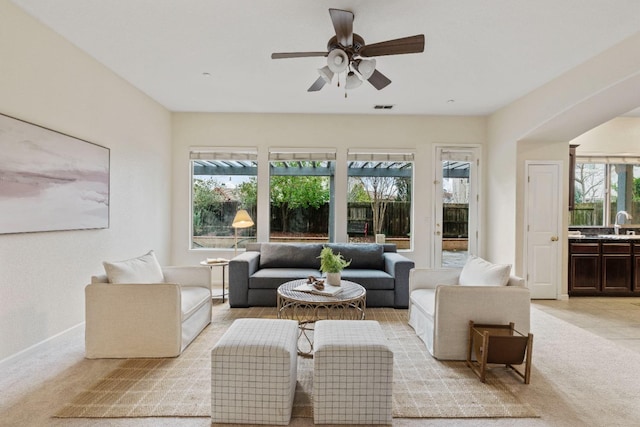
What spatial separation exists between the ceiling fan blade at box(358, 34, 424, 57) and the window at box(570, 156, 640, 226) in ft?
15.7

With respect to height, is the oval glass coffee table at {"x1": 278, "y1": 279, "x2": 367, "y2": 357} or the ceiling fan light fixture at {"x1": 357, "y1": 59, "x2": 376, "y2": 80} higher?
the ceiling fan light fixture at {"x1": 357, "y1": 59, "x2": 376, "y2": 80}

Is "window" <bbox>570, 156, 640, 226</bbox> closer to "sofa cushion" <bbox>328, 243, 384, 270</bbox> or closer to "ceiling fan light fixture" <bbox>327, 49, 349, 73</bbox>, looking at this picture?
"sofa cushion" <bbox>328, 243, 384, 270</bbox>

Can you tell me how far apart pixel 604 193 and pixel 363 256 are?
4442mm

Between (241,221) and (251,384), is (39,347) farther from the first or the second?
(241,221)

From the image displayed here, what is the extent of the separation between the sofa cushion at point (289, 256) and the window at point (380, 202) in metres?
1.10

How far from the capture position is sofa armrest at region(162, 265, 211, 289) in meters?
3.60

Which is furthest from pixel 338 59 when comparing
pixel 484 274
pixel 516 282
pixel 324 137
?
pixel 324 137

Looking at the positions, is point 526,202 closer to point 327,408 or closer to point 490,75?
point 490,75

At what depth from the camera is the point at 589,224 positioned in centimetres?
565

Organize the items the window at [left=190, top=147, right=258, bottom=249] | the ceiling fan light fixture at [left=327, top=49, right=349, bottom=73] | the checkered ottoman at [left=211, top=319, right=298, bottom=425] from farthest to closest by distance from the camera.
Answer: the window at [left=190, top=147, right=258, bottom=249], the ceiling fan light fixture at [left=327, top=49, right=349, bottom=73], the checkered ottoman at [left=211, top=319, right=298, bottom=425]

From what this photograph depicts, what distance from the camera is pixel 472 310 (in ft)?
8.96

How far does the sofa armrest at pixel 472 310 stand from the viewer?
2717 mm

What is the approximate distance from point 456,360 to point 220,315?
2.62 meters

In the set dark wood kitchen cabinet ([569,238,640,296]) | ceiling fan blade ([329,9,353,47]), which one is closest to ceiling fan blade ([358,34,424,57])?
ceiling fan blade ([329,9,353,47])
